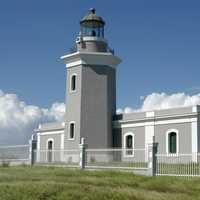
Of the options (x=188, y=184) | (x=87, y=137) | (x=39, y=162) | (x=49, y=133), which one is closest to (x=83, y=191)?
(x=188, y=184)

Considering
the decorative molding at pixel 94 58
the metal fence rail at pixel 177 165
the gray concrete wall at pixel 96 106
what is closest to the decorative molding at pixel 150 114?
the gray concrete wall at pixel 96 106

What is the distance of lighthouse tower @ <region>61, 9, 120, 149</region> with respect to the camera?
2722 cm

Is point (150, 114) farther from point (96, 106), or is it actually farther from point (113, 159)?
Result: point (113, 159)

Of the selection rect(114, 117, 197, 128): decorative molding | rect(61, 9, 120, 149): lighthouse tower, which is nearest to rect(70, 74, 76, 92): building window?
rect(61, 9, 120, 149): lighthouse tower

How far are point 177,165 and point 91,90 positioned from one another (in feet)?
40.9

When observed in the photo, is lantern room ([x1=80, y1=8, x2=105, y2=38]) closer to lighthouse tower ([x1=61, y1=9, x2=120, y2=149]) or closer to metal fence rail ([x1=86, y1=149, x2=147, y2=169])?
lighthouse tower ([x1=61, y1=9, x2=120, y2=149])

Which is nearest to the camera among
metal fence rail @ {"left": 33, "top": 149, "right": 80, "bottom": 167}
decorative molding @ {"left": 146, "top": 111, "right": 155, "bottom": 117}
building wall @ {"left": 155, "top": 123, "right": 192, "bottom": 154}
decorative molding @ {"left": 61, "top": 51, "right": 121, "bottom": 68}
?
metal fence rail @ {"left": 33, "top": 149, "right": 80, "bottom": 167}

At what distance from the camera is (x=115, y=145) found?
28391 millimetres

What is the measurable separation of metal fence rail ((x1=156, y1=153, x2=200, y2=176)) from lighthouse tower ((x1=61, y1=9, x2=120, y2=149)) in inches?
423

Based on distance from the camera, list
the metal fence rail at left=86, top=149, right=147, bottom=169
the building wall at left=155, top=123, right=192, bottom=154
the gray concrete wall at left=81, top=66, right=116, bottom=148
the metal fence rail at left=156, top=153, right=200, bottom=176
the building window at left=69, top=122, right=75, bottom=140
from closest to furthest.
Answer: the metal fence rail at left=156, top=153, right=200, bottom=176, the metal fence rail at left=86, top=149, right=147, bottom=169, the building wall at left=155, top=123, right=192, bottom=154, the gray concrete wall at left=81, top=66, right=116, bottom=148, the building window at left=69, top=122, right=75, bottom=140

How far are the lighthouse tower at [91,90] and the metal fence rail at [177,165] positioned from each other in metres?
10.8

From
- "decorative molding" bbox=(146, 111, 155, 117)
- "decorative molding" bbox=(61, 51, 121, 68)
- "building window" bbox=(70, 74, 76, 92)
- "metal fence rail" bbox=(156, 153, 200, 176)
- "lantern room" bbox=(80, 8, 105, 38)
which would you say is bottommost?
"metal fence rail" bbox=(156, 153, 200, 176)

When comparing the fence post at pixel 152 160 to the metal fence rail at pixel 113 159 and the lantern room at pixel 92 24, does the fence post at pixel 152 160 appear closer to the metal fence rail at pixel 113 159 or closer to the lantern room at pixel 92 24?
the metal fence rail at pixel 113 159

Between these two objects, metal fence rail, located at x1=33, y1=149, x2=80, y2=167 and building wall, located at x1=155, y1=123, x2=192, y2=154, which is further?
building wall, located at x1=155, y1=123, x2=192, y2=154
